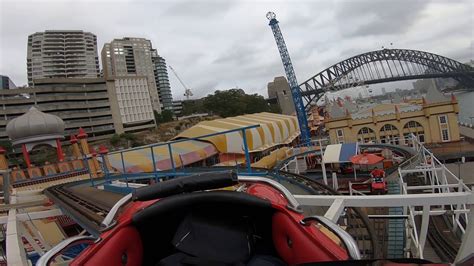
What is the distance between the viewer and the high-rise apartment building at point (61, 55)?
10250 cm

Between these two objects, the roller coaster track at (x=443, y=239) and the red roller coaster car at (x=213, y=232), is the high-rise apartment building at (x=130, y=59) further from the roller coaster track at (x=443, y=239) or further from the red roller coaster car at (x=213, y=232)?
the red roller coaster car at (x=213, y=232)

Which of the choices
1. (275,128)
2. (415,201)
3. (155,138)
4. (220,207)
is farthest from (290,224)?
(155,138)

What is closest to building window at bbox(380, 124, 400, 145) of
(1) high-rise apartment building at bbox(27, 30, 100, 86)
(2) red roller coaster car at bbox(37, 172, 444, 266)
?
(2) red roller coaster car at bbox(37, 172, 444, 266)

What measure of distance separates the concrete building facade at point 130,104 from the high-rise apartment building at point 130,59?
19801 millimetres

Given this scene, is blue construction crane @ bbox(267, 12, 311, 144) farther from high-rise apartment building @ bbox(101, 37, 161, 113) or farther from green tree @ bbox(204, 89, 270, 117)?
high-rise apartment building @ bbox(101, 37, 161, 113)

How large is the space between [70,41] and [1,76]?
26728mm

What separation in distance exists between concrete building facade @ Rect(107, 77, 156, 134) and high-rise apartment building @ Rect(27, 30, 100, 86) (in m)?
34.2

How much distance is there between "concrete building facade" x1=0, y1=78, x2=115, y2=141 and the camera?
62312 millimetres

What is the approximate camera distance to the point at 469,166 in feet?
65.9

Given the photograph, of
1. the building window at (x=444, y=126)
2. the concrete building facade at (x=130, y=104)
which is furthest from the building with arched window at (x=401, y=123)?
the concrete building facade at (x=130, y=104)

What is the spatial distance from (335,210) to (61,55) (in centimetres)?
12144

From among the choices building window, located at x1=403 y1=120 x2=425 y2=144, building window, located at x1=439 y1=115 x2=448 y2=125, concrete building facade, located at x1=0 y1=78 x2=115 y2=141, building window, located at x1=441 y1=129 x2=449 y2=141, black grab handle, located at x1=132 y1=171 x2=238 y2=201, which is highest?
concrete building facade, located at x1=0 y1=78 x2=115 y2=141

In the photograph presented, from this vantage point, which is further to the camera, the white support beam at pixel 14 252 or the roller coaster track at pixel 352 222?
the roller coaster track at pixel 352 222

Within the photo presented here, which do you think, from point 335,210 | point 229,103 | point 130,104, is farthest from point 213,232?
point 130,104
